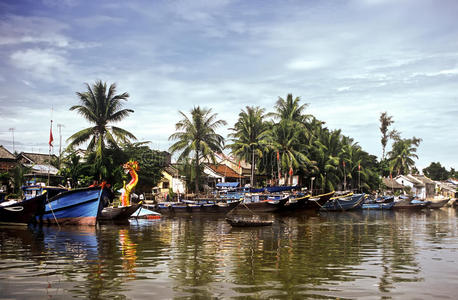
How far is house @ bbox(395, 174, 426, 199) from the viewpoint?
77569 millimetres

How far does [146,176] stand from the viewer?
48.6 m

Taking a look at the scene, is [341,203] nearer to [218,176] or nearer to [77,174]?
[218,176]

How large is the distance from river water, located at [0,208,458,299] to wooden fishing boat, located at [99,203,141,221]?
26.2 ft

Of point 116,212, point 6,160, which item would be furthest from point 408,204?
point 6,160

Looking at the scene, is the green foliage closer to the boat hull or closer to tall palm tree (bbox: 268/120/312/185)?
tall palm tree (bbox: 268/120/312/185)

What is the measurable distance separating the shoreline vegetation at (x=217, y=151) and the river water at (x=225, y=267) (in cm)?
2004

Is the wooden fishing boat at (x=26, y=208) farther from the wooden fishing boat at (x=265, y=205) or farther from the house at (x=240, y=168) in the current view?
the house at (x=240, y=168)

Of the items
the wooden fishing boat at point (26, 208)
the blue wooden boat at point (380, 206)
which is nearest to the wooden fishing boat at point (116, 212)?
the wooden fishing boat at point (26, 208)

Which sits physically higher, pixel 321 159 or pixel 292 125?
pixel 292 125

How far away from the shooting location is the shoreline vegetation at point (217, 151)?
38844 millimetres

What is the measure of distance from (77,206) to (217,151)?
2240 centimetres

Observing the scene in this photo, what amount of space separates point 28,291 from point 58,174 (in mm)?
31160

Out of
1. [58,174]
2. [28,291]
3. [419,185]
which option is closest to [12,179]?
[58,174]

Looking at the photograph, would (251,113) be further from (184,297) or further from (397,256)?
(184,297)
